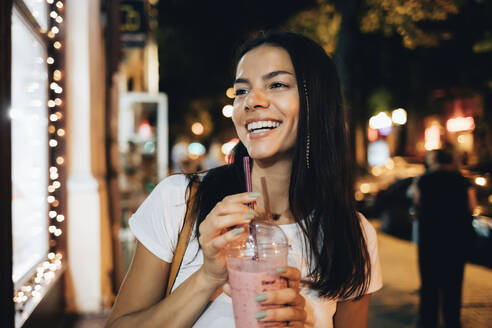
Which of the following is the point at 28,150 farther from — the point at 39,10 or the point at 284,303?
the point at 284,303

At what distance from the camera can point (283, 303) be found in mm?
1290

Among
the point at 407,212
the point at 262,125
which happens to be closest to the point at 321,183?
the point at 262,125

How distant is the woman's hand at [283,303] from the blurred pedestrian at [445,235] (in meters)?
4.36

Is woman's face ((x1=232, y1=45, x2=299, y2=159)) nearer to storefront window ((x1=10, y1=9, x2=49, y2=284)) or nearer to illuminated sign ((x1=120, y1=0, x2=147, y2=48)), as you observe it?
storefront window ((x1=10, y1=9, x2=49, y2=284))

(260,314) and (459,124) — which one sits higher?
(459,124)

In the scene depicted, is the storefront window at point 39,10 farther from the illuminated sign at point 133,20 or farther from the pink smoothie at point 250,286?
the pink smoothie at point 250,286

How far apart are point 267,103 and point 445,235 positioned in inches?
170

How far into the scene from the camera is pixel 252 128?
1.80 m

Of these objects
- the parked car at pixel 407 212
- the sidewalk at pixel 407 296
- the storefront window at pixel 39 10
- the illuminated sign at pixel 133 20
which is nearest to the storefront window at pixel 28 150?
the storefront window at pixel 39 10

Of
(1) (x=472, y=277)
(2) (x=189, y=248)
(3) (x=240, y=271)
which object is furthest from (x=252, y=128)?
(1) (x=472, y=277)

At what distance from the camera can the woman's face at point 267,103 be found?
1.76 metres

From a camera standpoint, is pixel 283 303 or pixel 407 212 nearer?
pixel 283 303

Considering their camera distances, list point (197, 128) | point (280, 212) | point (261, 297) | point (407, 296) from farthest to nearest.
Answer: point (197, 128) → point (407, 296) → point (280, 212) → point (261, 297)

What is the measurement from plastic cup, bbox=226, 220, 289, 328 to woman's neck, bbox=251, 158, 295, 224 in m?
0.48
